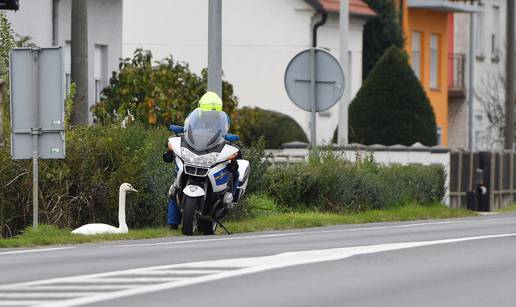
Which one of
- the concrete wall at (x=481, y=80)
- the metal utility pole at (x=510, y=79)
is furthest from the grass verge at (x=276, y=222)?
the concrete wall at (x=481, y=80)

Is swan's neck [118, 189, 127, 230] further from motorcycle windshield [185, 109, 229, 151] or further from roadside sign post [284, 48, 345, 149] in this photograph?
roadside sign post [284, 48, 345, 149]

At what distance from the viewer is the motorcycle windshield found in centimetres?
1991

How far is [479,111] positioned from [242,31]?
1809 cm

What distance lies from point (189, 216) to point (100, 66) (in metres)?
17.9

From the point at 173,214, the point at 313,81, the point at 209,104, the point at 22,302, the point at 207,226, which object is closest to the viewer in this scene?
the point at 22,302

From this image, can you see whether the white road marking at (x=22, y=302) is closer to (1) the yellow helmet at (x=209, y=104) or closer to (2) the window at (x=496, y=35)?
(1) the yellow helmet at (x=209, y=104)

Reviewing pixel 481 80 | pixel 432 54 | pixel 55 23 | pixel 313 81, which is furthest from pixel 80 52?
pixel 481 80

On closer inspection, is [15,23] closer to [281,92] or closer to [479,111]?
[281,92]

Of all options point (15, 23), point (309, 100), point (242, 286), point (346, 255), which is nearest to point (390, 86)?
point (15, 23)

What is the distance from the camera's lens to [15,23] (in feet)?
107

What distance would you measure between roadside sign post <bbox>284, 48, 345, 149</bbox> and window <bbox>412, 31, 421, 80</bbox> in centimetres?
3098

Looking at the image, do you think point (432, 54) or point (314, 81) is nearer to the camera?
point (314, 81)

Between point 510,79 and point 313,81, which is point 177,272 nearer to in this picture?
point 313,81

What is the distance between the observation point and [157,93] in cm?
2997
